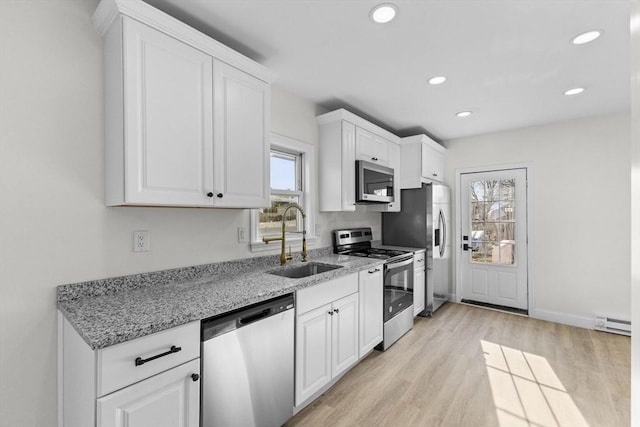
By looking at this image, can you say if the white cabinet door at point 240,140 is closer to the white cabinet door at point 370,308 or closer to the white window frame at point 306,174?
the white window frame at point 306,174

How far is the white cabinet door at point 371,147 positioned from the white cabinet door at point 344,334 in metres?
1.53

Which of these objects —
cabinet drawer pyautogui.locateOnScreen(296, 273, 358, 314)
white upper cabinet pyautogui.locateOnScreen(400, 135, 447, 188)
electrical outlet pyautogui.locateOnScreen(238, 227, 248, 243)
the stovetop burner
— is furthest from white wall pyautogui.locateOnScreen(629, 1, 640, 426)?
white upper cabinet pyautogui.locateOnScreen(400, 135, 447, 188)

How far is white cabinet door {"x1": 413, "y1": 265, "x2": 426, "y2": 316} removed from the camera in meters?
3.66

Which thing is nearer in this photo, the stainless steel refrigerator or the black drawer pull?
the black drawer pull

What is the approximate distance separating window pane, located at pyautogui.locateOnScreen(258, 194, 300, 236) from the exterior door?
276 cm

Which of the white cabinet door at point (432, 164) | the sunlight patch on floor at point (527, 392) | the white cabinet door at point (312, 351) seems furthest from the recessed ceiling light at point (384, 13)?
the sunlight patch on floor at point (527, 392)

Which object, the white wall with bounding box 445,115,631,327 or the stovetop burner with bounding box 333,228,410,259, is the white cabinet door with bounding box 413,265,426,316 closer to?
the stovetop burner with bounding box 333,228,410,259

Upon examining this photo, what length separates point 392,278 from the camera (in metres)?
3.08

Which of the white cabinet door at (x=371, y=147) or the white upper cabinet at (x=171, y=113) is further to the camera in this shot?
the white cabinet door at (x=371, y=147)

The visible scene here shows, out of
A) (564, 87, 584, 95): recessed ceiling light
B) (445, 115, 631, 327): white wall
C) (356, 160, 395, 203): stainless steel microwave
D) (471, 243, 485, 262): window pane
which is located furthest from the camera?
(471, 243, 485, 262): window pane

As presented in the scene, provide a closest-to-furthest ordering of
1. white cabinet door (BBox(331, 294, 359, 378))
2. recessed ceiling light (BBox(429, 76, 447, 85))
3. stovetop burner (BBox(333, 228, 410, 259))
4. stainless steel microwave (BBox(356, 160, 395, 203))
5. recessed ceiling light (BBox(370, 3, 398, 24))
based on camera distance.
→ recessed ceiling light (BBox(370, 3, 398, 24)) → white cabinet door (BBox(331, 294, 359, 378)) → recessed ceiling light (BBox(429, 76, 447, 85)) → stainless steel microwave (BBox(356, 160, 395, 203)) → stovetop burner (BBox(333, 228, 410, 259))

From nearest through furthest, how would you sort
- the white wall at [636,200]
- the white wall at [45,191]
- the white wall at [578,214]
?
1. the white wall at [636,200]
2. the white wall at [45,191]
3. the white wall at [578,214]

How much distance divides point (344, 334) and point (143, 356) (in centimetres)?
154

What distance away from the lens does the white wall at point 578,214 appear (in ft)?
11.2
